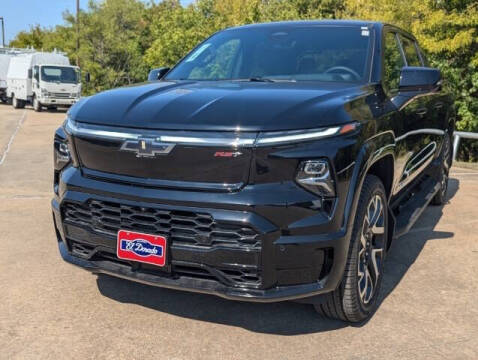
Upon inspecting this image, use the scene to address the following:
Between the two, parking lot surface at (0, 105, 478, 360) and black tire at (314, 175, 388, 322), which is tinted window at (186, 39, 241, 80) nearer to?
black tire at (314, 175, 388, 322)

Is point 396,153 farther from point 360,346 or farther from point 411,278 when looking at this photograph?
point 360,346

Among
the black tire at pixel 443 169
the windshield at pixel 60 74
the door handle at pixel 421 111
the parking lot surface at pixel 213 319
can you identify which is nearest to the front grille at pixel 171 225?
the parking lot surface at pixel 213 319

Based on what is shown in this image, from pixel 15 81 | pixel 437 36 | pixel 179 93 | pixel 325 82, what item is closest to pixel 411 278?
pixel 325 82

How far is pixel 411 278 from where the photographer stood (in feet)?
13.6

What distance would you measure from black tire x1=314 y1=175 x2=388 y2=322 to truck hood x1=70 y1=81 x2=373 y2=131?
1.68ft

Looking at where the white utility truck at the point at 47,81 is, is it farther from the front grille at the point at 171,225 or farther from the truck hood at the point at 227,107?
the front grille at the point at 171,225

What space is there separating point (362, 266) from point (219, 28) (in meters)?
28.4

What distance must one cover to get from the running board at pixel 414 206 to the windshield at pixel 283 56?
1146mm

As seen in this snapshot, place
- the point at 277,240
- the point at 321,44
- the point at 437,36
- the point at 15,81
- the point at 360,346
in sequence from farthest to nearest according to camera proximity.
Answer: the point at 15,81 < the point at 437,36 < the point at 321,44 < the point at 360,346 < the point at 277,240

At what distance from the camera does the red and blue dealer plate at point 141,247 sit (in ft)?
9.36

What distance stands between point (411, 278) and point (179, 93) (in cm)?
224

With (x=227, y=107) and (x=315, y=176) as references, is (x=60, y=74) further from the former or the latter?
(x=315, y=176)

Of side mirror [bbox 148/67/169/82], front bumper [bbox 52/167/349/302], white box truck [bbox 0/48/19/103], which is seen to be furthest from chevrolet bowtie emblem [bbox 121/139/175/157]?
white box truck [bbox 0/48/19/103]

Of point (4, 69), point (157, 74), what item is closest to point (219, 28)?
point (4, 69)
